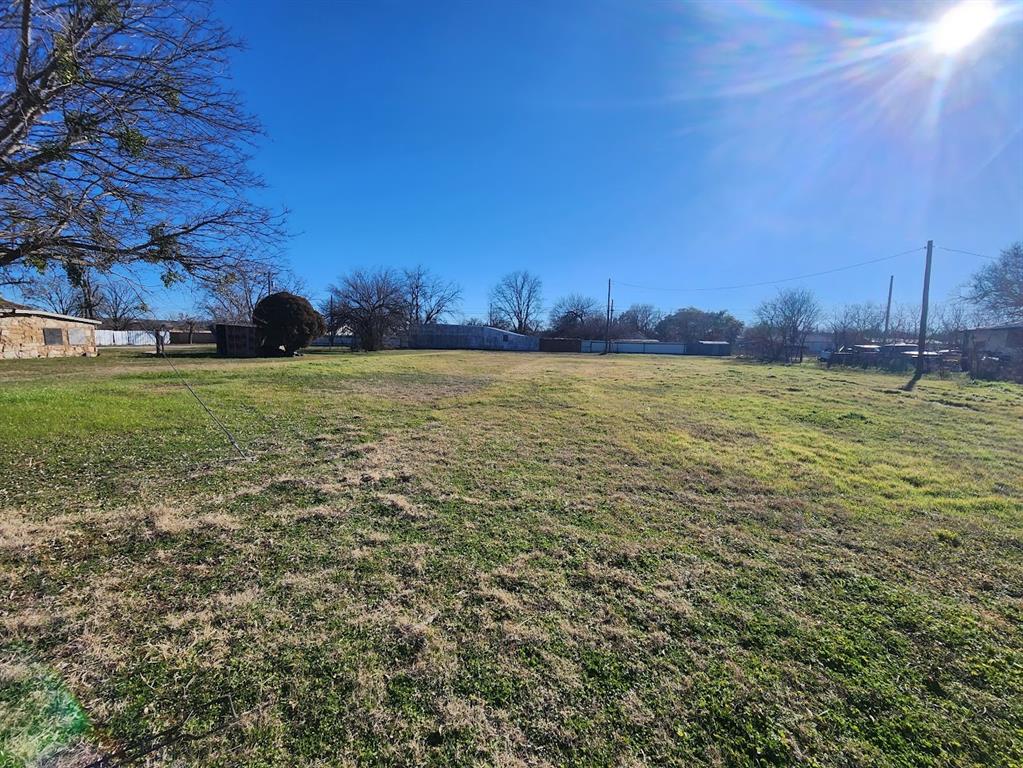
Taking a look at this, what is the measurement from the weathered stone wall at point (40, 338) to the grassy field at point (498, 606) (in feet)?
78.4

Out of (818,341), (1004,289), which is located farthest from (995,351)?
(818,341)

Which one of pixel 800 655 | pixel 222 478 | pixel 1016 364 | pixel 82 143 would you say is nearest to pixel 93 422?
pixel 222 478

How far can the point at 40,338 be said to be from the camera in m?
22.5

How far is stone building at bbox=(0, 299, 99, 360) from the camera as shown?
2073cm

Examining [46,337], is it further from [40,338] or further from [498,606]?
[498,606]

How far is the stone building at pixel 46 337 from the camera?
68.0 ft

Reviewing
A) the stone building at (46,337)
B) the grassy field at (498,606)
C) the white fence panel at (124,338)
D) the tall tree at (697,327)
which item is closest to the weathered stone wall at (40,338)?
the stone building at (46,337)

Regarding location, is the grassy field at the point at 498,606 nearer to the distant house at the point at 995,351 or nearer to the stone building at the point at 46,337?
the stone building at the point at 46,337

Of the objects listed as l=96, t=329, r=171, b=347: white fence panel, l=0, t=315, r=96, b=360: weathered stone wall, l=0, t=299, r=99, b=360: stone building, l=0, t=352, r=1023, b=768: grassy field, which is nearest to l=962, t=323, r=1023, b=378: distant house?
l=0, t=352, r=1023, b=768: grassy field

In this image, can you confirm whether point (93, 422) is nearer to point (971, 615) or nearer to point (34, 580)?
point (34, 580)

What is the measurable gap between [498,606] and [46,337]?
3320 cm

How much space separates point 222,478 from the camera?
4.55m

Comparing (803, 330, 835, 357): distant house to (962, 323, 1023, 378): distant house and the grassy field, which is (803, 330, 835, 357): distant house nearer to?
(962, 323, 1023, 378): distant house

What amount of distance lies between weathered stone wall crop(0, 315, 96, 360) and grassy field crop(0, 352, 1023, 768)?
23.9 metres
